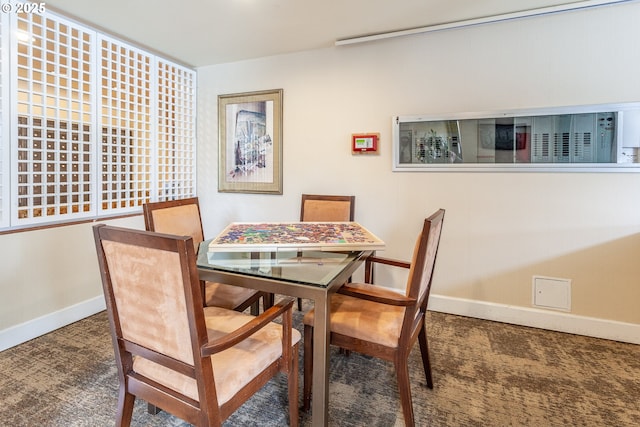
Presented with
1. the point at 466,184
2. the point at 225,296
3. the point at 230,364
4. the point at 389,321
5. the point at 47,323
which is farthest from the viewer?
the point at 466,184

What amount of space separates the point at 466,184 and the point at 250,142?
211 cm

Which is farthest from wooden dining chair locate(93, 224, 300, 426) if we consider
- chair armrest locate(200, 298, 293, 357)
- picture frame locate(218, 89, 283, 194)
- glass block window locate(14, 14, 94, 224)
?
picture frame locate(218, 89, 283, 194)

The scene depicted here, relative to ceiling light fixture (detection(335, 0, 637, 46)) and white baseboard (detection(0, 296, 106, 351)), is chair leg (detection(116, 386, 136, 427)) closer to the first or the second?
white baseboard (detection(0, 296, 106, 351))

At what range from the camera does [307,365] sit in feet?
5.39

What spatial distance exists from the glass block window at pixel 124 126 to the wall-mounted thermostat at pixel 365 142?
1971mm

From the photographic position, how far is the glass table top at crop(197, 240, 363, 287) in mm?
1440

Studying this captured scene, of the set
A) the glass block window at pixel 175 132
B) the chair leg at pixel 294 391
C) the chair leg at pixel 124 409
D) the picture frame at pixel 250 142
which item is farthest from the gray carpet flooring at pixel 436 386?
the picture frame at pixel 250 142

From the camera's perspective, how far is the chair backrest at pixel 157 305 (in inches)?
39.8

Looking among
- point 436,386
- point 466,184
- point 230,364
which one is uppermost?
point 466,184

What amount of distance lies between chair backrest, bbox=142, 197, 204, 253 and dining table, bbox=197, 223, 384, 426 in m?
0.39

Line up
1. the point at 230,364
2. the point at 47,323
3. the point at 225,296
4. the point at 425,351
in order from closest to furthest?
the point at 230,364 → the point at 425,351 → the point at 225,296 → the point at 47,323

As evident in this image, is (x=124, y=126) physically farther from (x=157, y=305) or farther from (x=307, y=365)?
(x=307, y=365)

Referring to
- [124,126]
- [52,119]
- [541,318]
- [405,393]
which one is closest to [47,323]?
[52,119]

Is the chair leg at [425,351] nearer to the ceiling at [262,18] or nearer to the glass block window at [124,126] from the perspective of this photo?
the ceiling at [262,18]
